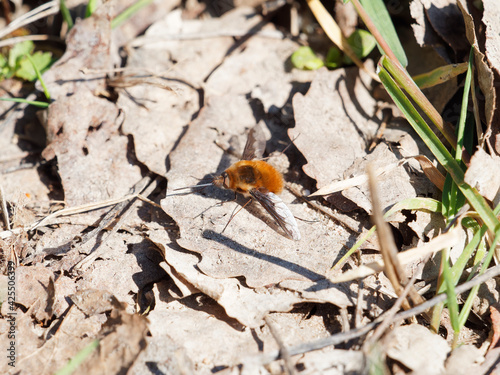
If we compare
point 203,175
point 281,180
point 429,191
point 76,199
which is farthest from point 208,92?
point 429,191

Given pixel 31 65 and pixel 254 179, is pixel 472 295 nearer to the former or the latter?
pixel 254 179

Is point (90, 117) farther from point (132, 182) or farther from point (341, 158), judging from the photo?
point (341, 158)

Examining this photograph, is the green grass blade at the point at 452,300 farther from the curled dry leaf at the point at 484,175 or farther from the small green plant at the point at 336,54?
the small green plant at the point at 336,54

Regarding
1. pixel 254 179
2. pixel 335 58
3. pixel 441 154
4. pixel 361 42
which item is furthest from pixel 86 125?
pixel 441 154

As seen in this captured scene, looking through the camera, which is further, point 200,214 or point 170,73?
point 170,73

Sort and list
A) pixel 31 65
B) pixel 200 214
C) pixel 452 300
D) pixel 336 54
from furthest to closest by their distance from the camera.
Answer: pixel 31 65 → pixel 336 54 → pixel 200 214 → pixel 452 300

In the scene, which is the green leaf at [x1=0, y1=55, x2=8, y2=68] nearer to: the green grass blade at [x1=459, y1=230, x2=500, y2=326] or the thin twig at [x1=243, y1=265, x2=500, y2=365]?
the thin twig at [x1=243, y1=265, x2=500, y2=365]

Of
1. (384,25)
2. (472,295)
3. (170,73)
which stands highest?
(384,25)
